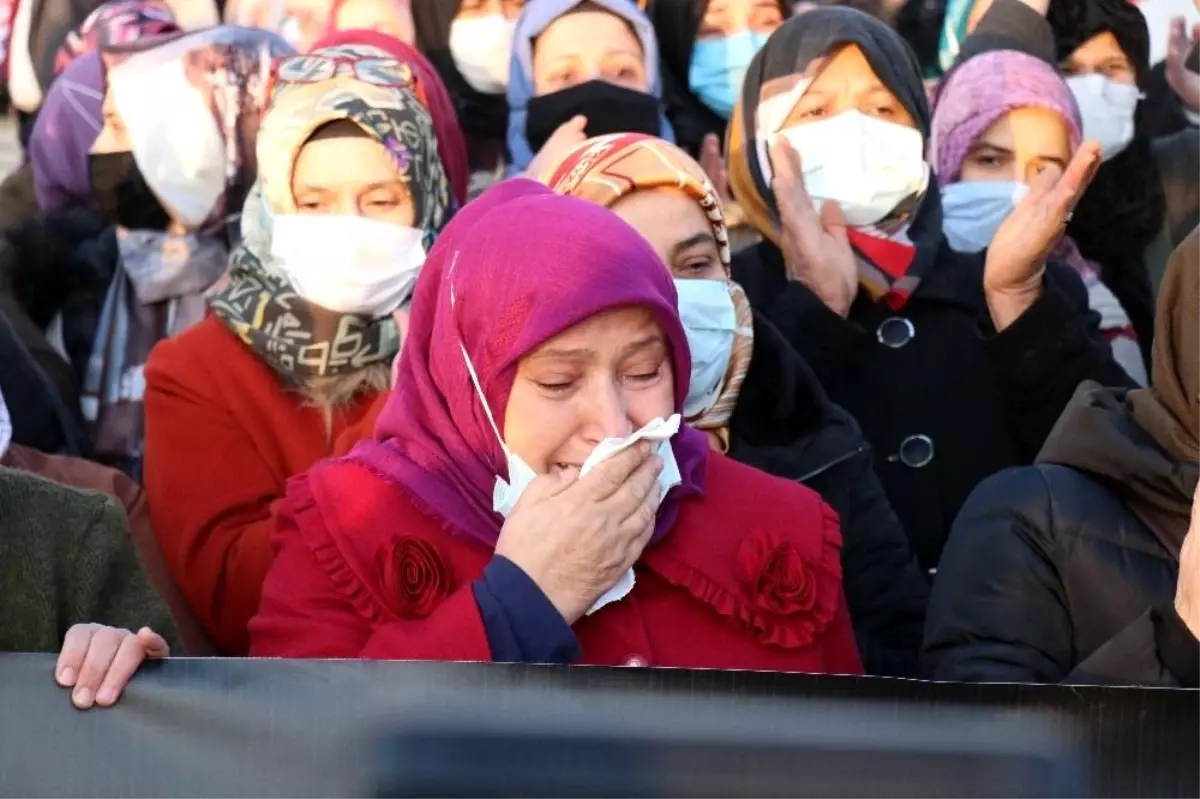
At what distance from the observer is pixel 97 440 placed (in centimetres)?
466

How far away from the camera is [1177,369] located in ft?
10.7

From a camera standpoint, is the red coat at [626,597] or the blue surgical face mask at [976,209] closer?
the red coat at [626,597]

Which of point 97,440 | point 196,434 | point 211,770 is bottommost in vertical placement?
point 97,440

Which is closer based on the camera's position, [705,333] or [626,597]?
[626,597]

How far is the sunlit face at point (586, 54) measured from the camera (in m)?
5.51

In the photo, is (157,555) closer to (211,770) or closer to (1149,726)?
(211,770)

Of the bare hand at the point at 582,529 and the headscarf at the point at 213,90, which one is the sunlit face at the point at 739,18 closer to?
the headscarf at the point at 213,90

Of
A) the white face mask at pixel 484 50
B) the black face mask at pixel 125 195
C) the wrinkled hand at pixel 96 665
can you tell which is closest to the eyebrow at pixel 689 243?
the wrinkled hand at pixel 96 665

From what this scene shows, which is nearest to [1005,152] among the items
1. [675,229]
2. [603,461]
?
[675,229]

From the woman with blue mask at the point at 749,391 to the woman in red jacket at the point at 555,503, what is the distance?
20.4 inches

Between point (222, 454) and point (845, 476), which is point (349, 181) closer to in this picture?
point (222, 454)

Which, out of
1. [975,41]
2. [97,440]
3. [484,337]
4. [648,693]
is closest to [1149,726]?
[648,693]

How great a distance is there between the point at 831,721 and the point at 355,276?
1.95 meters

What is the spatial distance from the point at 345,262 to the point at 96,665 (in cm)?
177
